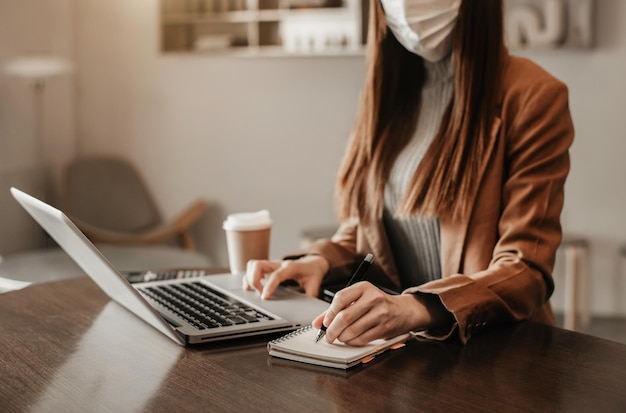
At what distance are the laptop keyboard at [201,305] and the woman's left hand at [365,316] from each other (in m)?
0.16

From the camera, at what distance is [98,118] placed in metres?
4.74

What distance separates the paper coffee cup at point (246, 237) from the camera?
1683 mm

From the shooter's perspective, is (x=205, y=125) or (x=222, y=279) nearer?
(x=222, y=279)

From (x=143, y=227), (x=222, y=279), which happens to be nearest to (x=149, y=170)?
(x=143, y=227)

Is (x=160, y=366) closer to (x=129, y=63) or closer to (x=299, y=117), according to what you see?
(x=299, y=117)

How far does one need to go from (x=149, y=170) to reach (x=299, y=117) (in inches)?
36.4

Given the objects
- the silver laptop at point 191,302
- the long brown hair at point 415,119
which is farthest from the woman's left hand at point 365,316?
the long brown hair at point 415,119

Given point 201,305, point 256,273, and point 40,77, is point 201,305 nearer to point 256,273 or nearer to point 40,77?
point 256,273

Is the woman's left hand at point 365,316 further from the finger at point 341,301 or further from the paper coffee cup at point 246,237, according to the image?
the paper coffee cup at point 246,237

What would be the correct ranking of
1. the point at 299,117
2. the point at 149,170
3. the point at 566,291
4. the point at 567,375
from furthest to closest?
the point at 149,170 → the point at 299,117 → the point at 566,291 → the point at 567,375

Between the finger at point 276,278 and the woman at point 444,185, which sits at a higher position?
the woman at point 444,185

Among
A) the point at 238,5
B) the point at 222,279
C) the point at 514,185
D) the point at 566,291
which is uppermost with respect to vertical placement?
the point at 238,5

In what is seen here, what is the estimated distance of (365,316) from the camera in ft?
3.95

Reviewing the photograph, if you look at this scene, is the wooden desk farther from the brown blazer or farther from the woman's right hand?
the woman's right hand
